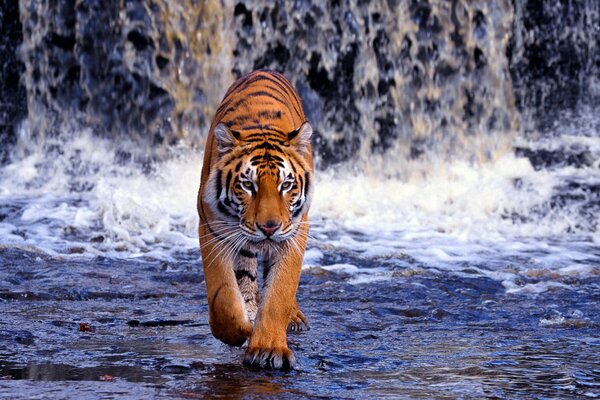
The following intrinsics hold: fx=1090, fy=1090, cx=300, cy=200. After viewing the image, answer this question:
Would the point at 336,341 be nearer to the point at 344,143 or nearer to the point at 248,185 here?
the point at 248,185

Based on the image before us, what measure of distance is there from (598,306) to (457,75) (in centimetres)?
609

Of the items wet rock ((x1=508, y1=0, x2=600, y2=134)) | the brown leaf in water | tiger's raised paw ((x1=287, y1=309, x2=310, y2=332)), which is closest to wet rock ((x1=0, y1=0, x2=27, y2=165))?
wet rock ((x1=508, y1=0, x2=600, y2=134))

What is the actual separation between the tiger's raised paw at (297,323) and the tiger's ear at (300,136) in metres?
0.82

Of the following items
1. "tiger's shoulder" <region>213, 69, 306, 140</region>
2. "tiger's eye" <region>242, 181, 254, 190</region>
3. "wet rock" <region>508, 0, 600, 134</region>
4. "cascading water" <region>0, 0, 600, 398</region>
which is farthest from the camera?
"wet rock" <region>508, 0, 600, 134</region>

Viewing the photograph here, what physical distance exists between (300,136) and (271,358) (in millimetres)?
808

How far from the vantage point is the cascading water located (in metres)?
6.19

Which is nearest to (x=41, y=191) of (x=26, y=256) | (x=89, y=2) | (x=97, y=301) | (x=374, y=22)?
(x=89, y=2)

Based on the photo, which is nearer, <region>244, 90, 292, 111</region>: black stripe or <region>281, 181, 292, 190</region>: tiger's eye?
<region>281, 181, 292, 190</region>: tiger's eye

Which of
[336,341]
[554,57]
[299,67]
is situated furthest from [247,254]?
[554,57]

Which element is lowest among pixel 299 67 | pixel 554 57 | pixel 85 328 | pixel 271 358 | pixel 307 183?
pixel 271 358

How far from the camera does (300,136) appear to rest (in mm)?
3826

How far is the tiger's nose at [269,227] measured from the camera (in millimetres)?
3521

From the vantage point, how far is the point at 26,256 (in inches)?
255

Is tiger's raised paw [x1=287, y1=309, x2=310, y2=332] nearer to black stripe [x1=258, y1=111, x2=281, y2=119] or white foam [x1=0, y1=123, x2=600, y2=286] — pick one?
black stripe [x1=258, y1=111, x2=281, y2=119]
